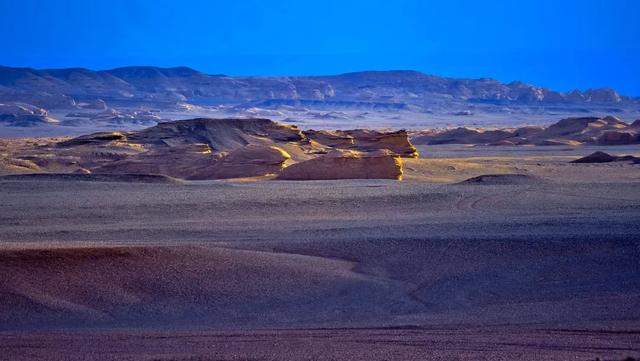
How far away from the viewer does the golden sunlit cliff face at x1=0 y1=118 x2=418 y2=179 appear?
2586 cm

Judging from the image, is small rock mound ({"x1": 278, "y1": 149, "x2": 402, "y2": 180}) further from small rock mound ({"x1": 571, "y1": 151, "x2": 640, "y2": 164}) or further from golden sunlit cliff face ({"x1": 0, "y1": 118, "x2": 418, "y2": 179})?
small rock mound ({"x1": 571, "y1": 151, "x2": 640, "y2": 164})

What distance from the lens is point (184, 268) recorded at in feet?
35.1

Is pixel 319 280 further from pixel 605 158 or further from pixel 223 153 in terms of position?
pixel 605 158

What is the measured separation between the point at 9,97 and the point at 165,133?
99356 mm

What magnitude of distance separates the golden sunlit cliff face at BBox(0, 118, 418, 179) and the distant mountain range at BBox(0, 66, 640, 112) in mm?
98647

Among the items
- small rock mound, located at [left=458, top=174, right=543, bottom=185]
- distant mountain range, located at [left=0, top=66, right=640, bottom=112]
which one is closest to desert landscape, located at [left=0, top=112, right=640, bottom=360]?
small rock mound, located at [left=458, top=174, right=543, bottom=185]

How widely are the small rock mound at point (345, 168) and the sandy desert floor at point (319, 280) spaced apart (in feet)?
23.5

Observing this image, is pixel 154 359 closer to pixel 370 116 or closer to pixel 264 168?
pixel 264 168

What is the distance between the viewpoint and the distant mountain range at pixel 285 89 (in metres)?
146

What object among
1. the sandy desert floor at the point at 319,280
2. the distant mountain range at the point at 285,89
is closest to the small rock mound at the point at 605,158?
the sandy desert floor at the point at 319,280

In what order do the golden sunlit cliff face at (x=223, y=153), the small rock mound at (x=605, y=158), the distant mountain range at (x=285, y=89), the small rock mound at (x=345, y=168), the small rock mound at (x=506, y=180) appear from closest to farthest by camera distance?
the small rock mound at (x=506, y=180)
the small rock mound at (x=345, y=168)
the golden sunlit cliff face at (x=223, y=153)
the small rock mound at (x=605, y=158)
the distant mountain range at (x=285, y=89)

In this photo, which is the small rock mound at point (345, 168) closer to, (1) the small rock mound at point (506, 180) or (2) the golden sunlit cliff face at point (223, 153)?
(2) the golden sunlit cliff face at point (223, 153)

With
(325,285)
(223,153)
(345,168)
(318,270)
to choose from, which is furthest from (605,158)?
(325,285)

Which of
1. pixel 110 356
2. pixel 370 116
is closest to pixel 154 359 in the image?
pixel 110 356
